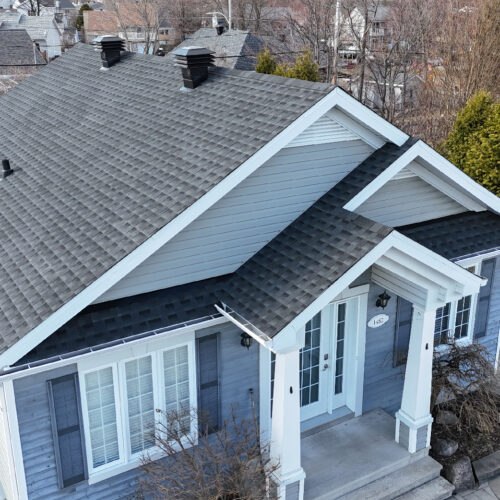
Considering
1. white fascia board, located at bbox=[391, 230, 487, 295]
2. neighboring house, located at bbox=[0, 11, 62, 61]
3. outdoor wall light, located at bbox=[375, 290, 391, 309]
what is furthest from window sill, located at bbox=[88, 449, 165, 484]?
neighboring house, located at bbox=[0, 11, 62, 61]

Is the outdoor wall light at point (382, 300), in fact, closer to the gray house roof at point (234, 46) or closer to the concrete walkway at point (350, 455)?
the concrete walkway at point (350, 455)

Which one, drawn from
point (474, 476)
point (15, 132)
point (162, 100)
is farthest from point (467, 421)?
point (15, 132)

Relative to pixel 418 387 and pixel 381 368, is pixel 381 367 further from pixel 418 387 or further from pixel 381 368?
pixel 418 387

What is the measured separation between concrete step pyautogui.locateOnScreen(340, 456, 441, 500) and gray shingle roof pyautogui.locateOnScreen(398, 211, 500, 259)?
10.7 feet

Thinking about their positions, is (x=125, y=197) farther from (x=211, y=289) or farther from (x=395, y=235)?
(x=395, y=235)

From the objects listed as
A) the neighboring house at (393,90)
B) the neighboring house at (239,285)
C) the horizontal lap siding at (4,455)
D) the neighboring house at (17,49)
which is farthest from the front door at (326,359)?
the neighboring house at (17,49)

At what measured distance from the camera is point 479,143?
50.9ft

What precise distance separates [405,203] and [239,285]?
3468mm

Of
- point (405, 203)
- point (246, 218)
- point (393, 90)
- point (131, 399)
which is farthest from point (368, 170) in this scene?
point (393, 90)

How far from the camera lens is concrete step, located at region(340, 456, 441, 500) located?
802cm

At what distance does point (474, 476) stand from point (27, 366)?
698 cm

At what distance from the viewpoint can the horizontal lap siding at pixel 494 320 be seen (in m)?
10.7

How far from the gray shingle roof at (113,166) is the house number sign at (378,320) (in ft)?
11.5

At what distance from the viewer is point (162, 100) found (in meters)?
10.7
